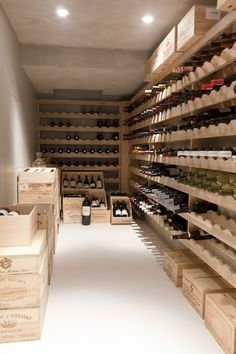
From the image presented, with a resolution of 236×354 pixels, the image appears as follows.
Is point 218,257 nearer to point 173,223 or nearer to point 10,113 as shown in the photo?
point 173,223

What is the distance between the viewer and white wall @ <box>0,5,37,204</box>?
3.35 m

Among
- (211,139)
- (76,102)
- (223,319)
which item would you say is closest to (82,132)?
(76,102)

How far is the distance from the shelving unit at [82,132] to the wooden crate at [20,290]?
16.4ft

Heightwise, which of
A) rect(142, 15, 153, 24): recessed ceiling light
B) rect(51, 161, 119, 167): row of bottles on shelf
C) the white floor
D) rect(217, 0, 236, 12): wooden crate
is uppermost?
rect(142, 15, 153, 24): recessed ceiling light

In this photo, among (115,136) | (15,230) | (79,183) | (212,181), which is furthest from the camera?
(115,136)

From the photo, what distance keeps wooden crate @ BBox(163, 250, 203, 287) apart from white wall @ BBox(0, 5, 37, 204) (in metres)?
1.91

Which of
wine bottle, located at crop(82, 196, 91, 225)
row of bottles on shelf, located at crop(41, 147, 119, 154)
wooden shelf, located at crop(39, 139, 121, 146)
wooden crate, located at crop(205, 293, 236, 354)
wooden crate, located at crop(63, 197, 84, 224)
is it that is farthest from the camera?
row of bottles on shelf, located at crop(41, 147, 119, 154)

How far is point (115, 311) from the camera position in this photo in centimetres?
271

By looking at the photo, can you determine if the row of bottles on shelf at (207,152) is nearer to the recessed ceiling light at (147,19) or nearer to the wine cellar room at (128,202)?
the wine cellar room at (128,202)

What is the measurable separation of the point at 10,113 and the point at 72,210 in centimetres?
265

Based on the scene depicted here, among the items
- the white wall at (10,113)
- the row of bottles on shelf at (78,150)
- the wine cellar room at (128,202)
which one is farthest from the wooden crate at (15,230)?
the row of bottles on shelf at (78,150)

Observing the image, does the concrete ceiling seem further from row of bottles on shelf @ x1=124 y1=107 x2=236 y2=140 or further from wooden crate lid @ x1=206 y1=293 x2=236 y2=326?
wooden crate lid @ x1=206 y1=293 x2=236 y2=326

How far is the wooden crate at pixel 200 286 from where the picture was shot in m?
2.60

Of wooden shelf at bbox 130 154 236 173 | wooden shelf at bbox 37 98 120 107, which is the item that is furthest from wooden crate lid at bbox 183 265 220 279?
wooden shelf at bbox 37 98 120 107
